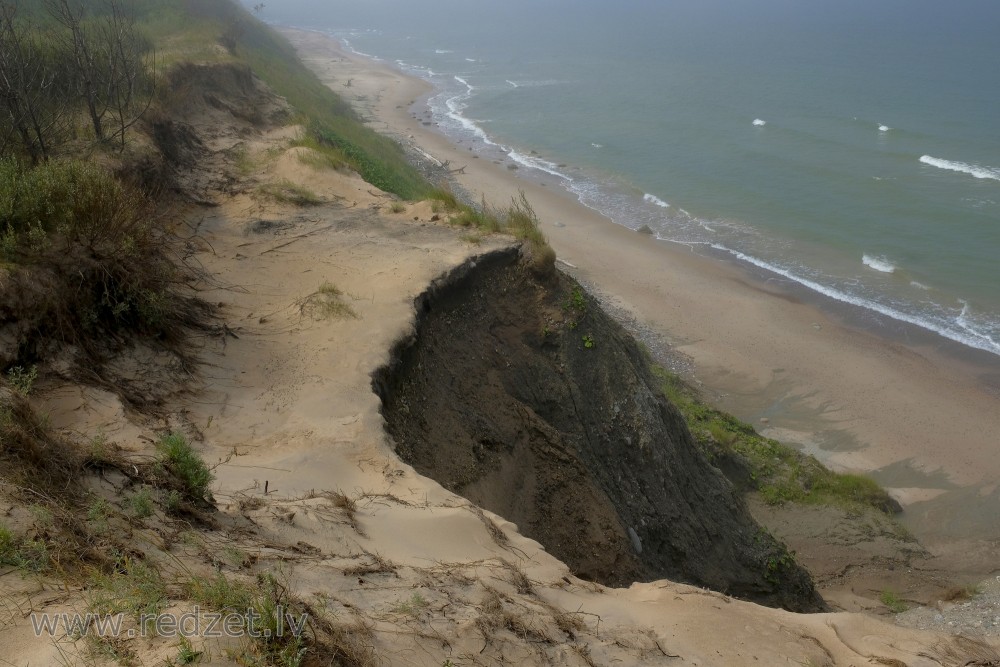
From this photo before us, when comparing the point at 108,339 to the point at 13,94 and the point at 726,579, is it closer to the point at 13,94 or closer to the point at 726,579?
the point at 13,94

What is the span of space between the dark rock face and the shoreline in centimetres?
778

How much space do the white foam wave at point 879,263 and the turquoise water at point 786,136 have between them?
0.11 metres

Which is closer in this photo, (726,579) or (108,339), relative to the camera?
(108,339)

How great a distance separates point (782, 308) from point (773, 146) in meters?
21.5

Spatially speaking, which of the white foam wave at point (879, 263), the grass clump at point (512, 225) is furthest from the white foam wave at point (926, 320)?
the grass clump at point (512, 225)

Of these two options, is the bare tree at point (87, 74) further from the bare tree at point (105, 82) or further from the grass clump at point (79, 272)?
the grass clump at point (79, 272)

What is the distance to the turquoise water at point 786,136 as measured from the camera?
1136 inches

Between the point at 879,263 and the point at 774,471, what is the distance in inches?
696

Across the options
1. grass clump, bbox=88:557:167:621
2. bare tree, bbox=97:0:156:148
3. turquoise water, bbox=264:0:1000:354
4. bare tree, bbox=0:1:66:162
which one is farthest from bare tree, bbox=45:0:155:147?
turquoise water, bbox=264:0:1000:354

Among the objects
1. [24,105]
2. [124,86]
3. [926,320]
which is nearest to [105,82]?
[124,86]

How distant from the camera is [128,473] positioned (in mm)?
4977

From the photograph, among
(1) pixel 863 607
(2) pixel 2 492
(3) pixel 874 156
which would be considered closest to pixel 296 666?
(2) pixel 2 492

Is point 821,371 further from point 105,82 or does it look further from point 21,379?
point 21,379

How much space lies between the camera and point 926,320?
2459cm
